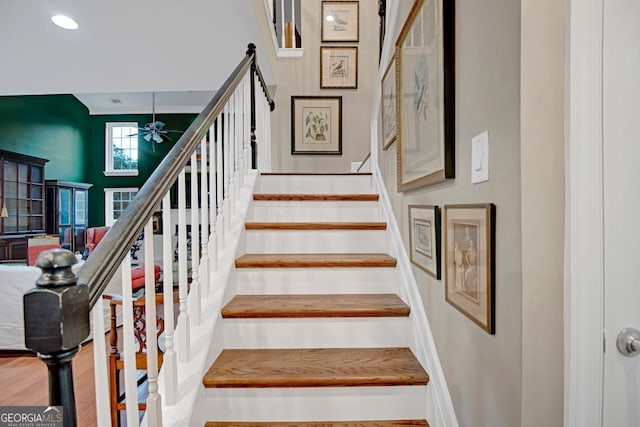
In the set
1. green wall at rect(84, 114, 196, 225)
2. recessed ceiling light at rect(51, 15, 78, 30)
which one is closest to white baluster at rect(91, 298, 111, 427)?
recessed ceiling light at rect(51, 15, 78, 30)

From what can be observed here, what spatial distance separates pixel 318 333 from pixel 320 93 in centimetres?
319

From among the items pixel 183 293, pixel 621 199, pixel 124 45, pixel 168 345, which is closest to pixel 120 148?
pixel 124 45

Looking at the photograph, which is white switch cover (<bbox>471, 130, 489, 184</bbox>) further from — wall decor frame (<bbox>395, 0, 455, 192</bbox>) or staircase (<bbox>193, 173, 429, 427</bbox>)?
staircase (<bbox>193, 173, 429, 427</bbox>)

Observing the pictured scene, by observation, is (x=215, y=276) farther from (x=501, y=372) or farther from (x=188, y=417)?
(x=501, y=372)

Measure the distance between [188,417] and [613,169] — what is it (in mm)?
1393

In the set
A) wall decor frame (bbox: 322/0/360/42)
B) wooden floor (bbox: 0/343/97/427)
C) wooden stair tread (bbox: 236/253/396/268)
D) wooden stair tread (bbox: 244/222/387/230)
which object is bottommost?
wooden floor (bbox: 0/343/97/427)

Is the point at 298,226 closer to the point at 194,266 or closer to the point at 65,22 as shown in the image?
the point at 194,266

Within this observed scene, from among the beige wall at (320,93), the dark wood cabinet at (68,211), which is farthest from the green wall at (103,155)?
the beige wall at (320,93)

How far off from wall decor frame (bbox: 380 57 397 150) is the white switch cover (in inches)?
41.8

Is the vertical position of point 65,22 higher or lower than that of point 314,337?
higher

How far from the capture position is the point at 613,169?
77 cm

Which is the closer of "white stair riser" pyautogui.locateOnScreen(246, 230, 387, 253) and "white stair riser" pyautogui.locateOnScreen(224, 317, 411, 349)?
"white stair riser" pyautogui.locateOnScreen(224, 317, 411, 349)

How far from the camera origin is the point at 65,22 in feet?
8.87

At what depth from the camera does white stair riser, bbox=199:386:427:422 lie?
4.47 ft
